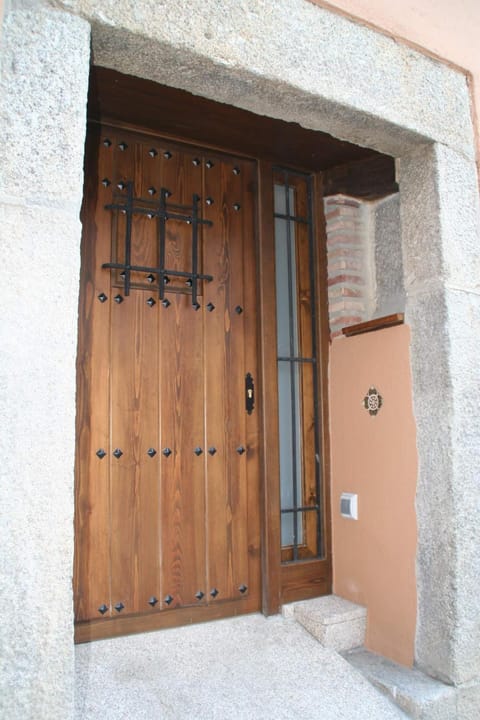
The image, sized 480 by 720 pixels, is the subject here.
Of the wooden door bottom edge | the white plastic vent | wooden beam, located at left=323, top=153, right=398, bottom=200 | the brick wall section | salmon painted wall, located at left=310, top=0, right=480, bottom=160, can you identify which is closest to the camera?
salmon painted wall, located at left=310, top=0, right=480, bottom=160

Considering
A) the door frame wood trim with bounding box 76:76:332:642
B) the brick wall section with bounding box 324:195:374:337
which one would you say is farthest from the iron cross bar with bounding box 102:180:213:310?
the brick wall section with bounding box 324:195:374:337

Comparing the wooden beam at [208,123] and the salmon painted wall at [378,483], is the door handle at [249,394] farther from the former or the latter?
the wooden beam at [208,123]

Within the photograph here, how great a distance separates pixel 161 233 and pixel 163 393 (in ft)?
2.40

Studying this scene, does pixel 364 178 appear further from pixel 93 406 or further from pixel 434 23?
pixel 93 406

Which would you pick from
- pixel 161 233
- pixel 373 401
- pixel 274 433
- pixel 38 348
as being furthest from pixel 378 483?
pixel 38 348

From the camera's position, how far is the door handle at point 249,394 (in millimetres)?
2887

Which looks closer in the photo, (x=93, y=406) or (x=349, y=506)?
(x=93, y=406)

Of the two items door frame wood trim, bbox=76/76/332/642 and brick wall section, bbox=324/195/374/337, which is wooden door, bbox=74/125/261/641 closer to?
door frame wood trim, bbox=76/76/332/642

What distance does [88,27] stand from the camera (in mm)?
1672

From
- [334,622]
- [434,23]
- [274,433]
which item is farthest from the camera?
[274,433]

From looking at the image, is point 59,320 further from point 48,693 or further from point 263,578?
point 263,578

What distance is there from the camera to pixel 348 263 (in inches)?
122

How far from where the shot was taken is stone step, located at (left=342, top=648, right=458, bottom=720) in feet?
7.04

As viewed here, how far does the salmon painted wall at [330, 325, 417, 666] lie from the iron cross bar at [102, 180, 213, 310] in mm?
843
